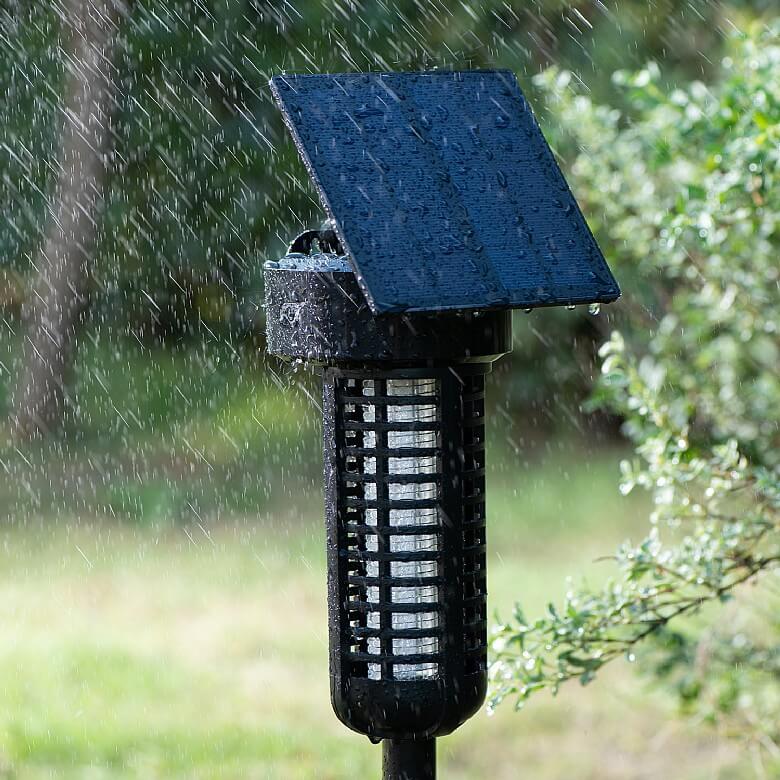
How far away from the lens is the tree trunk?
28.8ft

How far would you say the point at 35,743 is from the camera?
15.5 ft

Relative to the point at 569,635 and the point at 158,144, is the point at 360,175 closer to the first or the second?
the point at 569,635

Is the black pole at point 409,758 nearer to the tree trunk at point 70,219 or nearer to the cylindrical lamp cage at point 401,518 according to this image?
the cylindrical lamp cage at point 401,518

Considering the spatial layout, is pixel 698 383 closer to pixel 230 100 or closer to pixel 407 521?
pixel 407 521

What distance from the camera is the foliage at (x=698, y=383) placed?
2941 mm

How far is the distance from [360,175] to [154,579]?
5.09 meters

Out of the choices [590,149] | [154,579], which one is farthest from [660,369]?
[154,579]

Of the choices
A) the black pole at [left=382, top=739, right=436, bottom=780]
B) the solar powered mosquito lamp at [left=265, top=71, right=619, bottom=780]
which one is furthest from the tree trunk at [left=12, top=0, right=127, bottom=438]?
the black pole at [left=382, top=739, right=436, bottom=780]

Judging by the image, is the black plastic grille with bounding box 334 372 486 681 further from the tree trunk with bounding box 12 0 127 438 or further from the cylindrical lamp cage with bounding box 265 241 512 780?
the tree trunk with bounding box 12 0 127 438

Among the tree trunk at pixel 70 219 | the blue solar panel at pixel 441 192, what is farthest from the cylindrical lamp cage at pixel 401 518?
the tree trunk at pixel 70 219

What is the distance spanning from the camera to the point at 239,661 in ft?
18.8

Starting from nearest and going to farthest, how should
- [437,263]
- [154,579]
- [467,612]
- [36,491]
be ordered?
[437,263] < [467,612] < [154,579] < [36,491]

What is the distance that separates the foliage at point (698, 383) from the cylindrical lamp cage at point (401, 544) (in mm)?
556

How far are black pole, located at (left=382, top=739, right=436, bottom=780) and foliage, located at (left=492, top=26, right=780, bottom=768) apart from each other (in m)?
0.48
